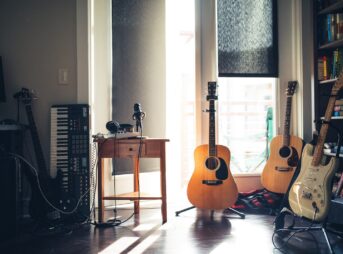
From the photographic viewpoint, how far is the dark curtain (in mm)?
3242

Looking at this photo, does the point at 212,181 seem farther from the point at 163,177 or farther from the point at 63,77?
the point at 63,77

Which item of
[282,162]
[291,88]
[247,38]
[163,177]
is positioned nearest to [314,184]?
[282,162]

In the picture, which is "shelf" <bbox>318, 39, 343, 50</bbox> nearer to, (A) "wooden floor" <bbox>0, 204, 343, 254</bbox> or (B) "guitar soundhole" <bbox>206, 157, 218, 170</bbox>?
(B) "guitar soundhole" <bbox>206, 157, 218, 170</bbox>

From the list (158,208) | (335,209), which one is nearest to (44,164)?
(158,208)

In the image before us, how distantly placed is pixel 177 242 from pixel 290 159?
53.9 inches

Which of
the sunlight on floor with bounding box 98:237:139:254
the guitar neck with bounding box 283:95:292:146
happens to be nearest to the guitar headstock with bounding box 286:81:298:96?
the guitar neck with bounding box 283:95:292:146

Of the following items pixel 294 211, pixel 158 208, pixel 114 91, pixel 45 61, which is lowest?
pixel 158 208

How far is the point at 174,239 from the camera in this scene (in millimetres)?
2125

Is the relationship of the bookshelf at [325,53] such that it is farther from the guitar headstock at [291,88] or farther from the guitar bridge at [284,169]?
the guitar bridge at [284,169]

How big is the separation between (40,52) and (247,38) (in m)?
2.01

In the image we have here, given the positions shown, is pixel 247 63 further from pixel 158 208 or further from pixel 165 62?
pixel 158 208

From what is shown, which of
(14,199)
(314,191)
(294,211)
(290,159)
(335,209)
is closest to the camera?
(314,191)

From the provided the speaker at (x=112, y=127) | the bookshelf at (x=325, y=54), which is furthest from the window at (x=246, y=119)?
the speaker at (x=112, y=127)

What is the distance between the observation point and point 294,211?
2053 millimetres
